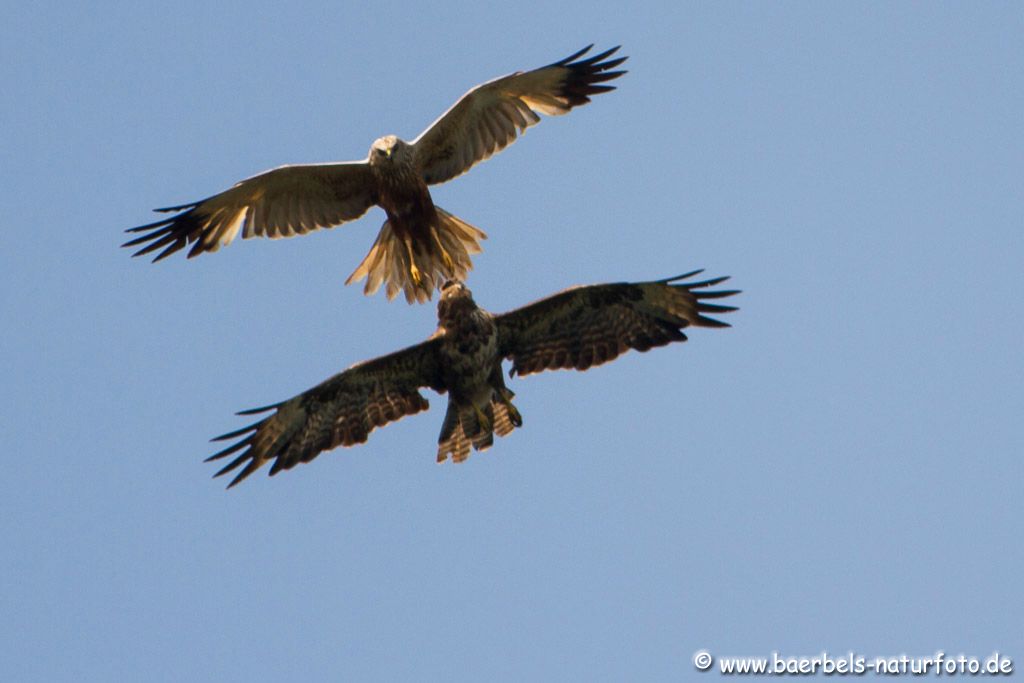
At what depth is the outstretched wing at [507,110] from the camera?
1302 centimetres

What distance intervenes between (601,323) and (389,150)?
2.52 meters

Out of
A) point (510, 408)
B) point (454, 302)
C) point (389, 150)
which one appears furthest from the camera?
point (389, 150)

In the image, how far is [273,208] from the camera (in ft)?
44.1

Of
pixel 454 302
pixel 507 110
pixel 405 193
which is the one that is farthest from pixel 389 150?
pixel 454 302

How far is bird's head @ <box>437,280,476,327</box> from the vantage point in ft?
35.6

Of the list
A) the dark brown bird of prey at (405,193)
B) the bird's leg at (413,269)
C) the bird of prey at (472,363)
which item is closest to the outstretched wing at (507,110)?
the dark brown bird of prey at (405,193)

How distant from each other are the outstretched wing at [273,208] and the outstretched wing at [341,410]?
8.29 feet

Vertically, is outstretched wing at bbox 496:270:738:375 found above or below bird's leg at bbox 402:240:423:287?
below

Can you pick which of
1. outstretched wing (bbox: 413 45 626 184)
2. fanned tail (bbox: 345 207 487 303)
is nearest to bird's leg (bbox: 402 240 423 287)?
fanned tail (bbox: 345 207 487 303)

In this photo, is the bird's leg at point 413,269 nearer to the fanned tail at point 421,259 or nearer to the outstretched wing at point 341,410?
the fanned tail at point 421,259

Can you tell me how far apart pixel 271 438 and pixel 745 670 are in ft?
12.6

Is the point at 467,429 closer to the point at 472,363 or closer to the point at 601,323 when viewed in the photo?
the point at 472,363

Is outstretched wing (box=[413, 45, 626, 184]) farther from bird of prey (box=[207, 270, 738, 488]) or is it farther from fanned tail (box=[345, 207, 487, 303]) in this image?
bird of prey (box=[207, 270, 738, 488])

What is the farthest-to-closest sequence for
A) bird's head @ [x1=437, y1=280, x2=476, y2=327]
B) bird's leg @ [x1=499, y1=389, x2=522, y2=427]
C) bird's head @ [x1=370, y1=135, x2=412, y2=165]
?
bird's head @ [x1=370, y1=135, x2=412, y2=165] < bird's leg @ [x1=499, y1=389, x2=522, y2=427] < bird's head @ [x1=437, y1=280, x2=476, y2=327]
